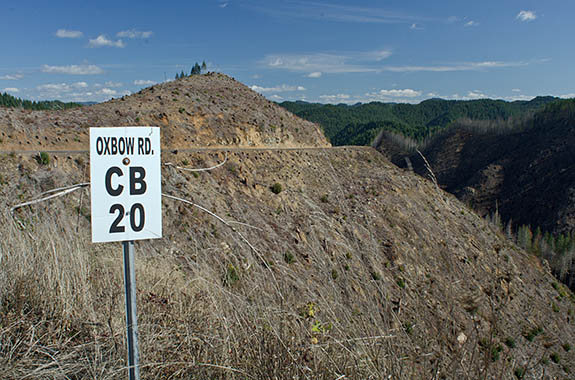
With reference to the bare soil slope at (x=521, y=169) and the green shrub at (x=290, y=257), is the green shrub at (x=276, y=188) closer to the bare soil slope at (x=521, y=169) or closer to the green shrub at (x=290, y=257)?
the green shrub at (x=290, y=257)

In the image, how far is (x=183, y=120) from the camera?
24484 millimetres

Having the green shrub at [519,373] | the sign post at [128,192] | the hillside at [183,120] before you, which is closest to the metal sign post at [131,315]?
the sign post at [128,192]

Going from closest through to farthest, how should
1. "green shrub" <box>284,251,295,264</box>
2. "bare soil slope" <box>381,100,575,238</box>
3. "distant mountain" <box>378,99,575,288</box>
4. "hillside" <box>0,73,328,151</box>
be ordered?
"green shrub" <box>284,251,295,264</box> → "hillside" <box>0,73,328,151</box> → "distant mountain" <box>378,99,575,288</box> → "bare soil slope" <box>381,100,575,238</box>

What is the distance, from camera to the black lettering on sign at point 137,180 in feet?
7.56

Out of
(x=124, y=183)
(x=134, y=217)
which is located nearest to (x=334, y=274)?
(x=134, y=217)

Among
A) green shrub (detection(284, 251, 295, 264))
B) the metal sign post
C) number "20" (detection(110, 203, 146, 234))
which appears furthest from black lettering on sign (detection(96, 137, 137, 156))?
green shrub (detection(284, 251, 295, 264))

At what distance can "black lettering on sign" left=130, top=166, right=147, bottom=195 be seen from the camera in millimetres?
2305

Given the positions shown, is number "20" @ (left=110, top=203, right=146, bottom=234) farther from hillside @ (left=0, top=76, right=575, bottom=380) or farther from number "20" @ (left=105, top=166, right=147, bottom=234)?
hillside @ (left=0, top=76, right=575, bottom=380)

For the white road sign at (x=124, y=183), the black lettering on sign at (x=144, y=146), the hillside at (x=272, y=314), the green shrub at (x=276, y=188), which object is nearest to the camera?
the white road sign at (x=124, y=183)

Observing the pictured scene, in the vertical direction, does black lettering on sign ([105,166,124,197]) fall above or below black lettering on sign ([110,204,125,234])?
above

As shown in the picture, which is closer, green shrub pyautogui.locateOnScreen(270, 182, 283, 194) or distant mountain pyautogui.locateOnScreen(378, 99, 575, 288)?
green shrub pyautogui.locateOnScreen(270, 182, 283, 194)

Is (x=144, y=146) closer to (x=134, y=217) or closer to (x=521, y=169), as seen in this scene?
(x=134, y=217)

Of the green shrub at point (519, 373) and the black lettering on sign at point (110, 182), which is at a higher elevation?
the black lettering on sign at point (110, 182)

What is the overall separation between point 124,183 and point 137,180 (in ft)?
0.25
